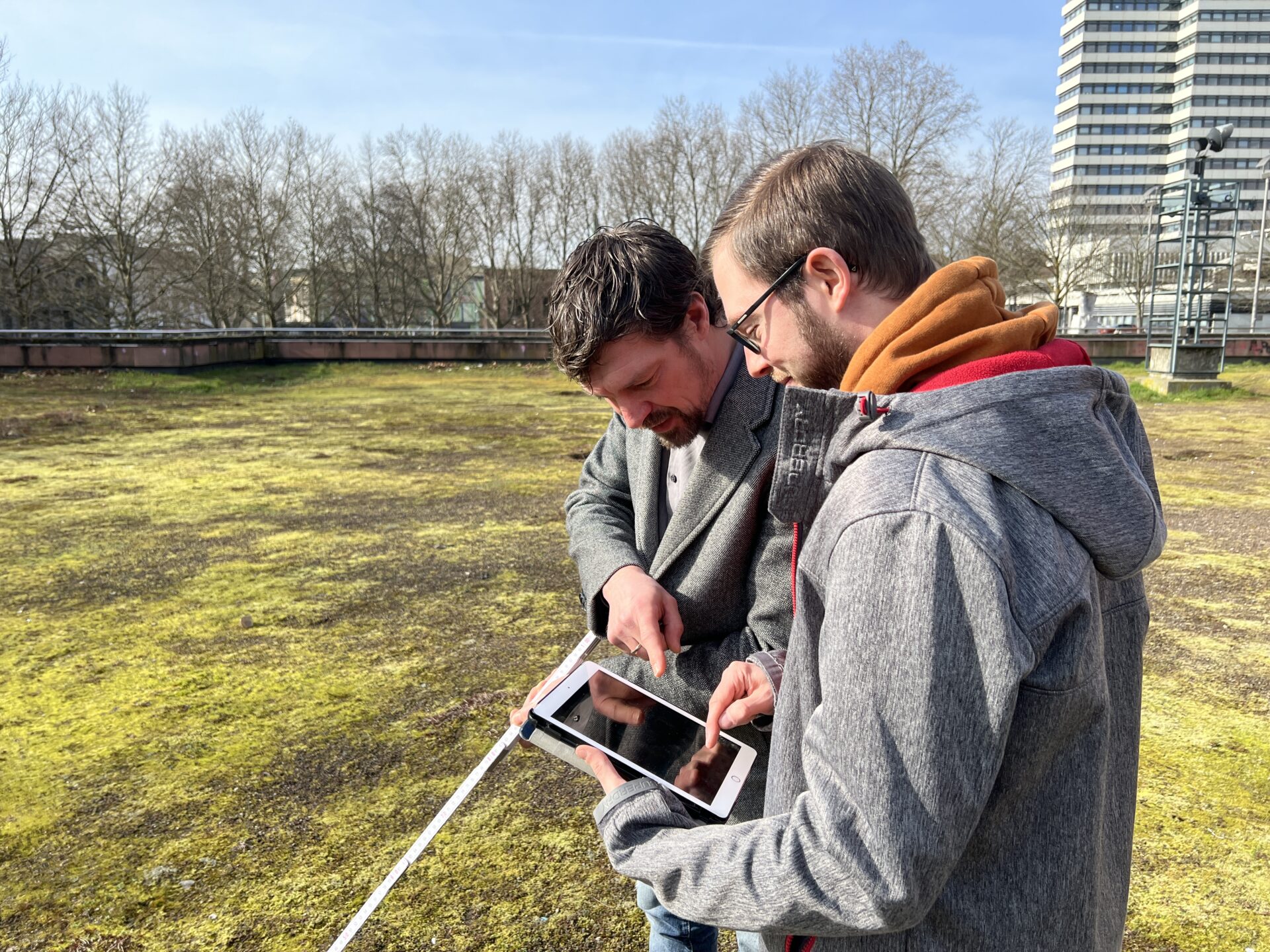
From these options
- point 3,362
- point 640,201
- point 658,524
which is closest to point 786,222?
point 658,524

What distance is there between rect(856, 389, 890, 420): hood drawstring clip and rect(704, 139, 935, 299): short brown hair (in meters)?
0.26

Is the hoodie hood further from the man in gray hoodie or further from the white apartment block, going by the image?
the white apartment block

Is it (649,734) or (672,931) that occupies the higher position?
(649,734)

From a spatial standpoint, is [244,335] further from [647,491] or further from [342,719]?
[647,491]

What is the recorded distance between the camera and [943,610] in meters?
0.88

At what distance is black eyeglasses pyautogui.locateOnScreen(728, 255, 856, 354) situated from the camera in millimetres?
1188

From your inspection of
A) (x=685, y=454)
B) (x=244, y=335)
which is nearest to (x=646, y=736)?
(x=685, y=454)

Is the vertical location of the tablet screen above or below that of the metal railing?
below

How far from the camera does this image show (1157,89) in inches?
3671

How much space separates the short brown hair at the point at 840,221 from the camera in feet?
3.83

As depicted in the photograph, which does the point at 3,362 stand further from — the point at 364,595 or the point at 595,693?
the point at 595,693

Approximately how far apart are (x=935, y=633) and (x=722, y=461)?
3.08ft

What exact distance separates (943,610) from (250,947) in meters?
2.48

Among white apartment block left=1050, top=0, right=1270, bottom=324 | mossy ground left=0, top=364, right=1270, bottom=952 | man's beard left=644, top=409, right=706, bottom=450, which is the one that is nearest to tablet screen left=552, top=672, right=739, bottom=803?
man's beard left=644, top=409, right=706, bottom=450
